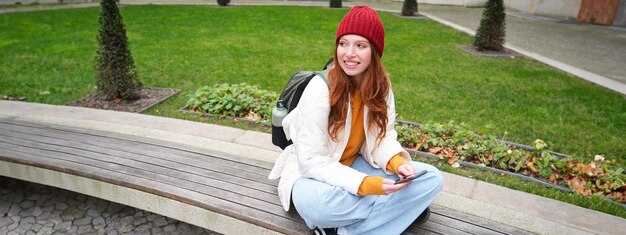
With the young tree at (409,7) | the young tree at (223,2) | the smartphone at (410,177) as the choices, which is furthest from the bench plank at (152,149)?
the young tree at (223,2)

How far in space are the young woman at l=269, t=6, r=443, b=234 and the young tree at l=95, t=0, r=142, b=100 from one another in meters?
3.99

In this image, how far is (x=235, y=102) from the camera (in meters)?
5.25

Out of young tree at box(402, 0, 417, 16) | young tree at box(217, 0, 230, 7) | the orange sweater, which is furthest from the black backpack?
young tree at box(217, 0, 230, 7)

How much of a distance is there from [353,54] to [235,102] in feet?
10.7

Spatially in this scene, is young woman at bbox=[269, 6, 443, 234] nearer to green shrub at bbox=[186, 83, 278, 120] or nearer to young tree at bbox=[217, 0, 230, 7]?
green shrub at bbox=[186, 83, 278, 120]

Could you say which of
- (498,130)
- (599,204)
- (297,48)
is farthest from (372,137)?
(297,48)

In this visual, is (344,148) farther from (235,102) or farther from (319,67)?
(319,67)

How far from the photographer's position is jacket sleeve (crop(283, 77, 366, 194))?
2.24 m

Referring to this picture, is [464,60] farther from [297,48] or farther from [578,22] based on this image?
[578,22]

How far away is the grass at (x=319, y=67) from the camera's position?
504 cm

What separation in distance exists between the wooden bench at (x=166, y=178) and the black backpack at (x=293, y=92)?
35 centimetres

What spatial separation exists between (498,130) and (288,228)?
3.37 metres

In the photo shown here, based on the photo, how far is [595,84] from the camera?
6.81m

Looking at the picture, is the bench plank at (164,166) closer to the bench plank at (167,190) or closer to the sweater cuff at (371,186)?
the bench plank at (167,190)
